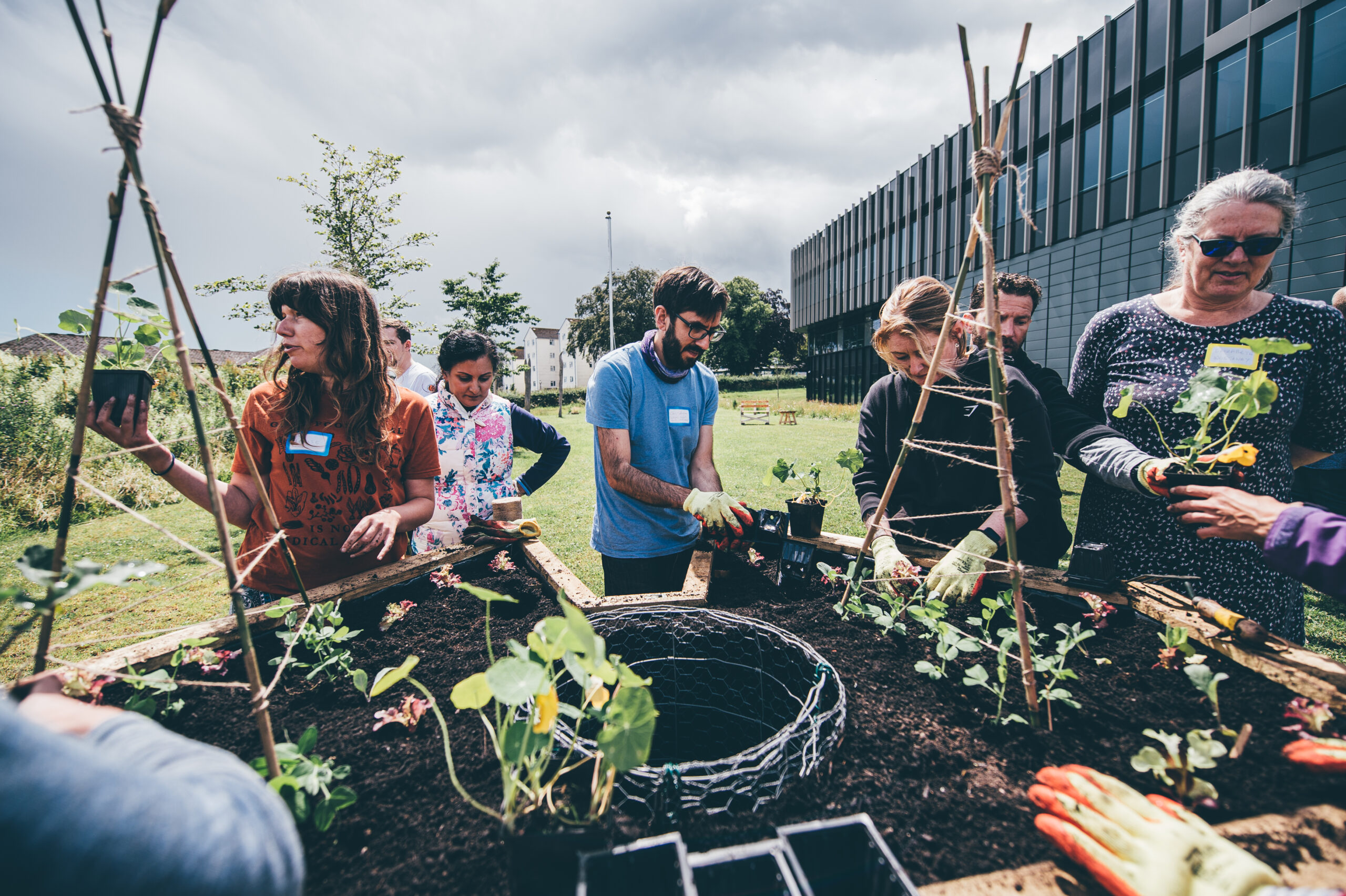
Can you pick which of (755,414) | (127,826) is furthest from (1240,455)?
(755,414)

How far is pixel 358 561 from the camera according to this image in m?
1.93

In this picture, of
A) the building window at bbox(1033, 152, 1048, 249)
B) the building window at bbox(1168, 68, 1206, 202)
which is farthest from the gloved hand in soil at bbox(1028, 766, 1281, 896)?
the building window at bbox(1033, 152, 1048, 249)

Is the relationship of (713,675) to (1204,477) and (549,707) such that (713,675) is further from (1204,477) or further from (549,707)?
(1204,477)

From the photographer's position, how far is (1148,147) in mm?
13609

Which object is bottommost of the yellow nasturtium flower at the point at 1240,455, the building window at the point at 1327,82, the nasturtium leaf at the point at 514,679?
the nasturtium leaf at the point at 514,679

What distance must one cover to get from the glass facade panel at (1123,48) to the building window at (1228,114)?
2.48m

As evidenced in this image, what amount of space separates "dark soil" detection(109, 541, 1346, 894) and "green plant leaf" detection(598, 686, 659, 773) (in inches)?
9.3

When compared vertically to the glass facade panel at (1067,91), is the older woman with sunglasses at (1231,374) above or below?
below

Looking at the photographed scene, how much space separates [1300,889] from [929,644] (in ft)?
2.98

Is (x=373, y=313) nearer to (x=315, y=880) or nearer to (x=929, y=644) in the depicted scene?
(x=315, y=880)

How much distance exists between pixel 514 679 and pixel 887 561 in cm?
149

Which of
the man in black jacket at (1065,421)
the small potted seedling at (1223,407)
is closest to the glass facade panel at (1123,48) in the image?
the man in black jacket at (1065,421)

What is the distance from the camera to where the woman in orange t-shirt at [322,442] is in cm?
171

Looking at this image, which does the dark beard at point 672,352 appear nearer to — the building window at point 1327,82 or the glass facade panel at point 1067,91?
the building window at point 1327,82
